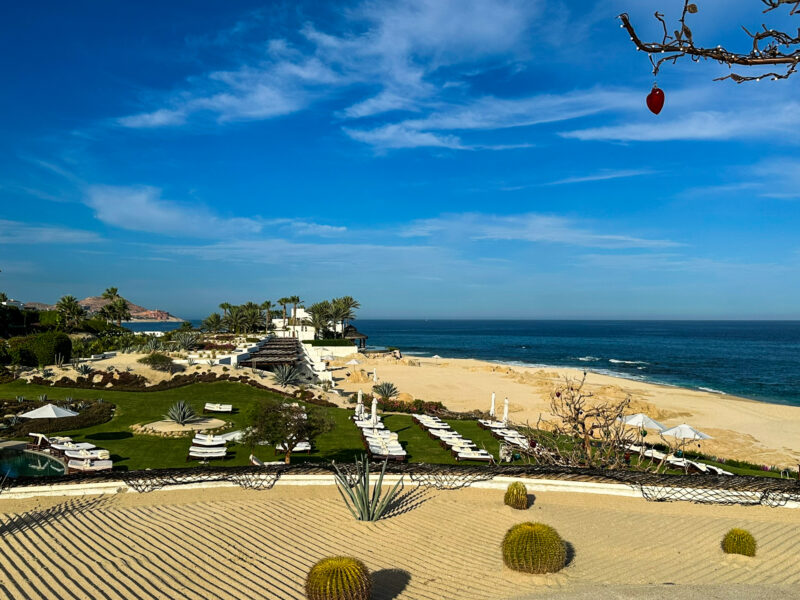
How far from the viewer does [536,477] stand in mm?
12953

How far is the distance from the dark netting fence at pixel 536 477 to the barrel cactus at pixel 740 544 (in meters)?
3.12

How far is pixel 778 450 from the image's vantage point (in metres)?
23.6

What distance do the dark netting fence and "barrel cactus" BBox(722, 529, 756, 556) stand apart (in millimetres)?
3117

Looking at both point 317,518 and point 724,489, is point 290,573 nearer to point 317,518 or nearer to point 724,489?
point 317,518

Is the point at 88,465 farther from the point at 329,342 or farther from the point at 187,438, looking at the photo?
the point at 329,342

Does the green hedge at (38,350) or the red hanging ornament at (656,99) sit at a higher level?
the red hanging ornament at (656,99)

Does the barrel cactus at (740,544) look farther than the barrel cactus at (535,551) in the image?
Yes

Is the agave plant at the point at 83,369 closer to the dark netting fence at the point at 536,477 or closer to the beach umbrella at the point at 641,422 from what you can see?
the dark netting fence at the point at 536,477

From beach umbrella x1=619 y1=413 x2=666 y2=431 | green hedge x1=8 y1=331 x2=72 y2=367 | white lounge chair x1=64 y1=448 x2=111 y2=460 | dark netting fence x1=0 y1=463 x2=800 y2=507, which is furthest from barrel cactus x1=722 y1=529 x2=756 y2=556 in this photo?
green hedge x1=8 y1=331 x2=72 y2=367

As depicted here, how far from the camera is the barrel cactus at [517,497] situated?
11.4 m

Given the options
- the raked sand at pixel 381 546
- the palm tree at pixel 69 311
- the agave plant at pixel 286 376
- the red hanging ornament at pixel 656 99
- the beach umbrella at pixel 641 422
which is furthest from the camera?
the palm tree at pixel 69 311

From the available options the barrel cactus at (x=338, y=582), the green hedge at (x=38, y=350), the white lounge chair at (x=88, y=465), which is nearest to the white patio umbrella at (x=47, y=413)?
the white lounge chair at (x=88, y=465)

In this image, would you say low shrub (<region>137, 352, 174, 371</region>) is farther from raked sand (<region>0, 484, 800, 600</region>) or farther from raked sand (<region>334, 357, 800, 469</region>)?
raked sand (<region>0, 484, 800, 600</region>)

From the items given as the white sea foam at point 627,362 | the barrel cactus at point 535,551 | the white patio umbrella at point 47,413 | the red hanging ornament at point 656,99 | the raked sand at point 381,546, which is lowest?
the white sea foam at point 627,362
